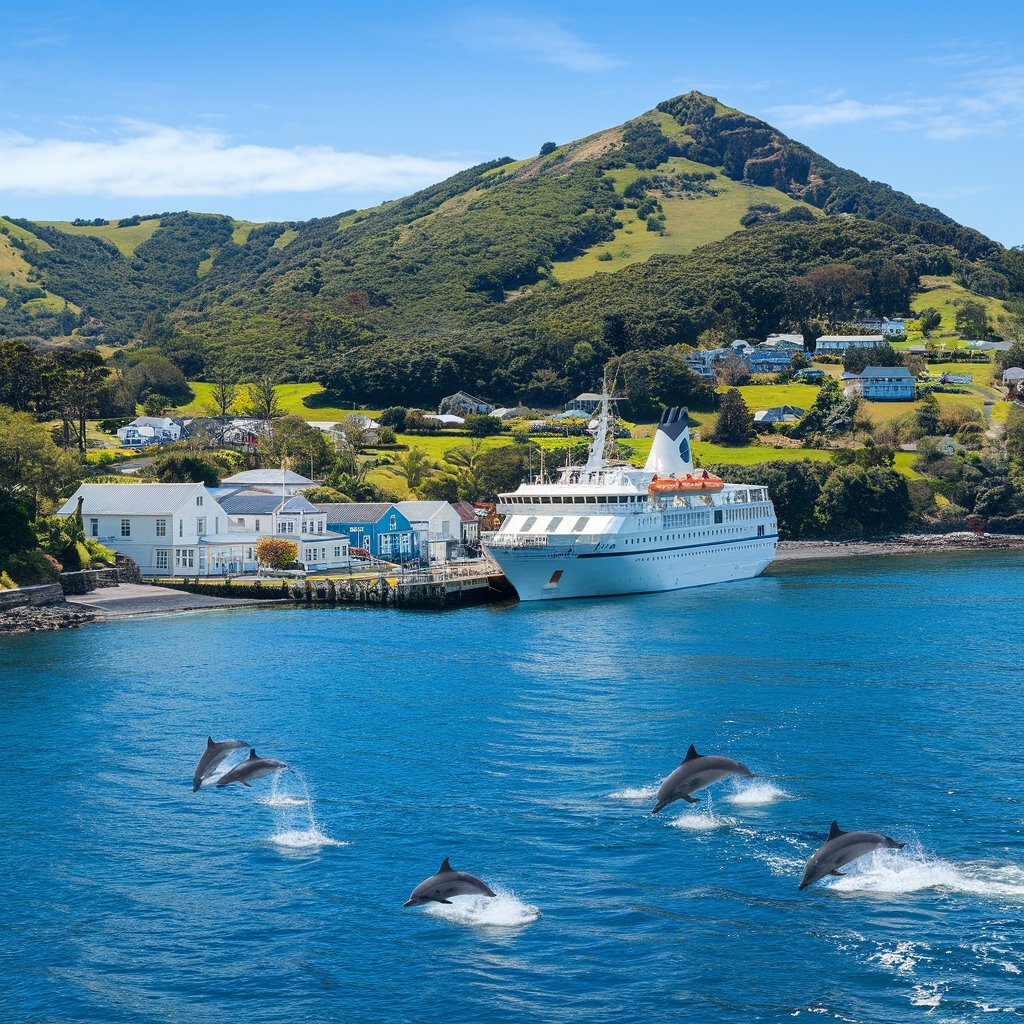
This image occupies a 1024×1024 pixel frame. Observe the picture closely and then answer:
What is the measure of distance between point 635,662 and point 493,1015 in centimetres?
3293

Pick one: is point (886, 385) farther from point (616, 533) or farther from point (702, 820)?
Result: point (702, 820)

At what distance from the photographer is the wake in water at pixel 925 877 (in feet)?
88.7

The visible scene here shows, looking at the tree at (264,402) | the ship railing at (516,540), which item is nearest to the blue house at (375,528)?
the ship railing at (516,540)

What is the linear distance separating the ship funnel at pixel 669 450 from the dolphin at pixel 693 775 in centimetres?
6566

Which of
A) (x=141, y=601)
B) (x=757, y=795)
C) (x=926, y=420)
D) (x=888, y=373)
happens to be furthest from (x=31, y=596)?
(x=888, y=373)

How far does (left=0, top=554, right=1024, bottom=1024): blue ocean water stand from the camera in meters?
23.0

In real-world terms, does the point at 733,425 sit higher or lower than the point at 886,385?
lower

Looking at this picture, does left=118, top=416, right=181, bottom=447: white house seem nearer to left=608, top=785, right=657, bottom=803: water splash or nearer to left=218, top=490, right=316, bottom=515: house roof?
left=218, top=490, right=316, bottom=515: house roof

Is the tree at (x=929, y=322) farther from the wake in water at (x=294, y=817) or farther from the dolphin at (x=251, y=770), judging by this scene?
the dolphin at (x=251, y=770)

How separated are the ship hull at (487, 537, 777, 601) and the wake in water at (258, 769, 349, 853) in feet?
127

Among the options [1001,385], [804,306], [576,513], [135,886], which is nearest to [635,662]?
[576,513]

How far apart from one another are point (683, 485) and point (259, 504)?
90.2ft

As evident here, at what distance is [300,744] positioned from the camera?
3969cm

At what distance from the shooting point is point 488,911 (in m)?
25.9
